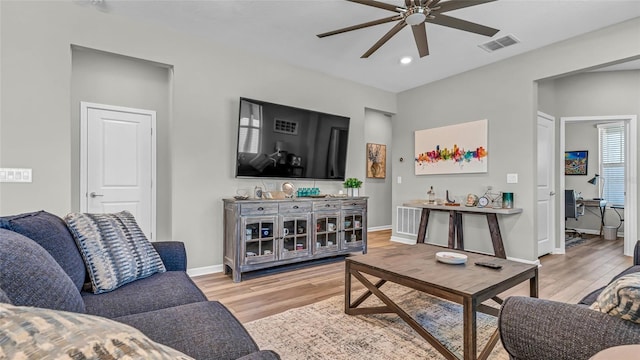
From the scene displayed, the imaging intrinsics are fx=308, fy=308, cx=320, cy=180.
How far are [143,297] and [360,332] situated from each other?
1.40 metres

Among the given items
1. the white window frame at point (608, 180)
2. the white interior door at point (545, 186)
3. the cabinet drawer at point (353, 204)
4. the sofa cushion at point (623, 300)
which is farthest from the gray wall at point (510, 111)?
the sofa cushion at point (623, 300)

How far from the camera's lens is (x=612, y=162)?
627 cm

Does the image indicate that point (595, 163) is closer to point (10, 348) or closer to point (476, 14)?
point (476, 14)

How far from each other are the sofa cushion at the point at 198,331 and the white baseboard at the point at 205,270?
2.32 m

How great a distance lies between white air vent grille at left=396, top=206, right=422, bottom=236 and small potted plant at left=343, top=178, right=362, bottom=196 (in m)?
1.34

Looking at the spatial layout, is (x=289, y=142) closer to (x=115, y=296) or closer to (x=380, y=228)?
(x=115, y=296)

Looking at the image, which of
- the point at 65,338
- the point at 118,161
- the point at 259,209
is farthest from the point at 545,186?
the point at 118,161

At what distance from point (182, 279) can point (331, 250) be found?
246 cm

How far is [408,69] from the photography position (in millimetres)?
4539

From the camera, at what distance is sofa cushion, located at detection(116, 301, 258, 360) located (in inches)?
42.4

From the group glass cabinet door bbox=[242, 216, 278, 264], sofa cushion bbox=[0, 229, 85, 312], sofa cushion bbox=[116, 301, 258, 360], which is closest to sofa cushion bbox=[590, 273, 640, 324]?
sofa cushion bbox=[116, 301, 258, 360]

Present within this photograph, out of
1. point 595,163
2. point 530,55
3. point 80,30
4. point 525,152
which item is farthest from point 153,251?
point 595,163

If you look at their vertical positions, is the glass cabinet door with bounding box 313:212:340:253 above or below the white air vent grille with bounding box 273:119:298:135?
below

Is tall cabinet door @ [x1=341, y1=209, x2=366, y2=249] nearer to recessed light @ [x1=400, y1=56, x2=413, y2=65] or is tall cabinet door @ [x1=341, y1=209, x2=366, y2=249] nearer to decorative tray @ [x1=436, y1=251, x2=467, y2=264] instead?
decorative tray @ [x1=436, y1=251, x2=467, y2=264]
